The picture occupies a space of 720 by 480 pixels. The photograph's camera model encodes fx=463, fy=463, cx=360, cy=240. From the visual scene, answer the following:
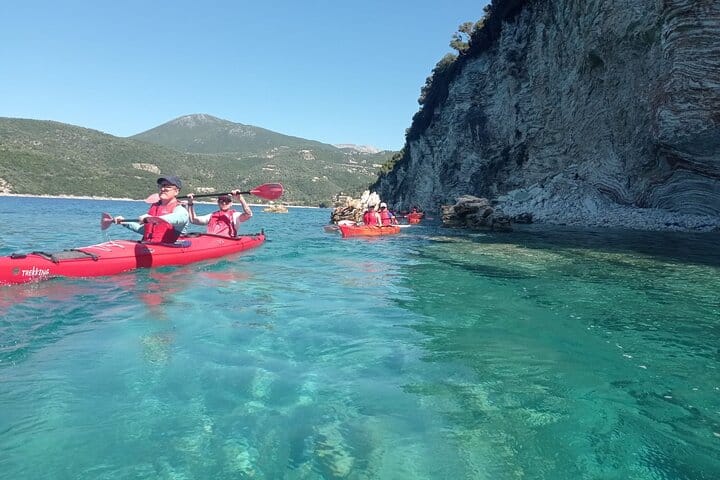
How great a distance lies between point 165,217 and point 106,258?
4.69ft

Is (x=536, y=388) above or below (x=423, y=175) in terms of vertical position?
below

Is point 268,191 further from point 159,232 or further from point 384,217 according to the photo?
point 384,217

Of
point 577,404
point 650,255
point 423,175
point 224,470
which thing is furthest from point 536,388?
point 423,175

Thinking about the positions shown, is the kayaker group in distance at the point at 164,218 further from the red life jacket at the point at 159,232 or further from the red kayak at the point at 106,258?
the red kayak at the point at 106,258

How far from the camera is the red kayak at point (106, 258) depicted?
316 inches

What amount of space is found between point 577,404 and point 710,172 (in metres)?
23.0

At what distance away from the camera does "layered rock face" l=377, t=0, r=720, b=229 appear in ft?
63.5

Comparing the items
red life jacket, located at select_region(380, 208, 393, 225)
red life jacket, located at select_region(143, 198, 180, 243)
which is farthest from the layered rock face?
red life jacket, located at select_region(143, 198, 180, 243)

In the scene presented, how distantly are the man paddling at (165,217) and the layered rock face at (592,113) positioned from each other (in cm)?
2024

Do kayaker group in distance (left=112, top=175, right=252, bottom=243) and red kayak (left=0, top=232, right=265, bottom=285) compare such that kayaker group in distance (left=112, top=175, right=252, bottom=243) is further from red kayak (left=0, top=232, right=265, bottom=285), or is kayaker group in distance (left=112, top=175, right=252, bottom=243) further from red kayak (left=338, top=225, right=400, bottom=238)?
red kayak (left=338, top=225, right=400, bottom=238)

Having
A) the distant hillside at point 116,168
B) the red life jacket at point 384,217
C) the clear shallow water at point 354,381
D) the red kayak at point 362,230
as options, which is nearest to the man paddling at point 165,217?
the clear shallow water at point 354,381

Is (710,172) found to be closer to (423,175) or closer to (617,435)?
(617,435)

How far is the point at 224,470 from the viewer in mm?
3051

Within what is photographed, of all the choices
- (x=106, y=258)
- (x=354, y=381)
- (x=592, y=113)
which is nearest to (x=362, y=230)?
(x=106, y=258)
